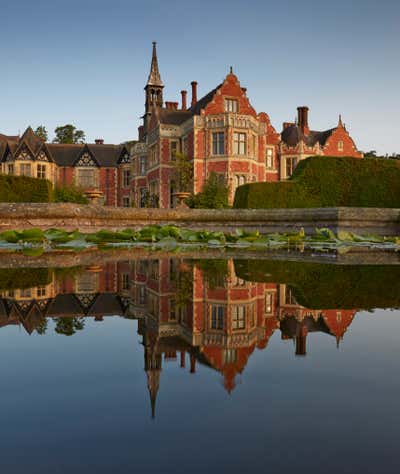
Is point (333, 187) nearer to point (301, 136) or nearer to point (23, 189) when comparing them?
point (23, 189)

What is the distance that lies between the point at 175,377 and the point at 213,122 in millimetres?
30574

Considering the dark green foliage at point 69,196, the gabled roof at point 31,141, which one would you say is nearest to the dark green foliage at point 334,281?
the dark green foliage at point 69,196

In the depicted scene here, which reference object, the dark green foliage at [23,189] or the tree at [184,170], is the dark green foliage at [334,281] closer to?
the dark green foliage at [23,189]

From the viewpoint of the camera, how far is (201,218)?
16.8m

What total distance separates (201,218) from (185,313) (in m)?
14.4

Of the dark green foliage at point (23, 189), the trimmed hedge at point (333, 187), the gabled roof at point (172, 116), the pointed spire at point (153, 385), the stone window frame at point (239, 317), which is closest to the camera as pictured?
the pointed spire at point (153, 385)

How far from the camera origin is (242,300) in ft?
9.50

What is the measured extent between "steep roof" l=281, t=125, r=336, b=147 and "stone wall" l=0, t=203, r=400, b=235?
2634cm

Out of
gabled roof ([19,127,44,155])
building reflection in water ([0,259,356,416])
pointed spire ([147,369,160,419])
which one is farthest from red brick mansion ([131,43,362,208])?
pointed spire ([147,369,160,419])

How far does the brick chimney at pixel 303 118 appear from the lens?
143 feet

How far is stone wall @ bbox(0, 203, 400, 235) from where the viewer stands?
43.1ft

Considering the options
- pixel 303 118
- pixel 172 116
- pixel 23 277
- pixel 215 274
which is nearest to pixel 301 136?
pixel 303 118

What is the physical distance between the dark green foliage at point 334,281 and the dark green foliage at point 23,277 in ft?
6.11

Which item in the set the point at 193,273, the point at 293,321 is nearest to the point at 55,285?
the point at 193,273
